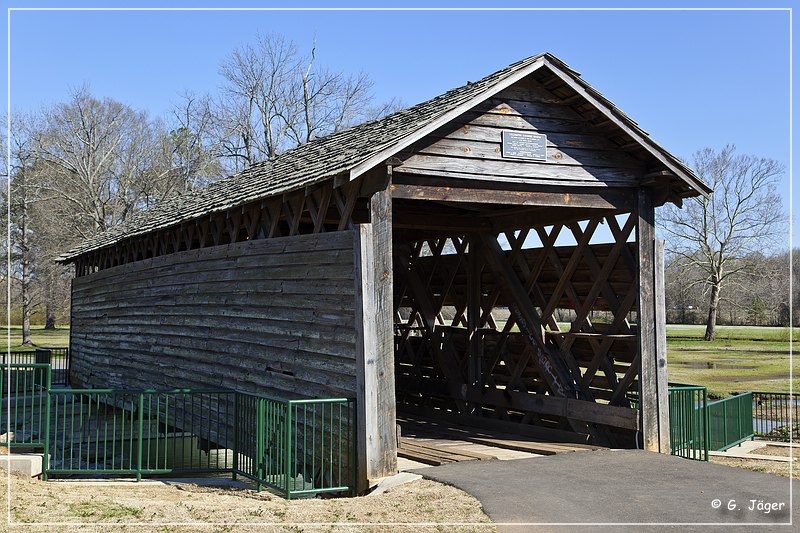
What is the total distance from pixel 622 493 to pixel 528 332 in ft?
16.4

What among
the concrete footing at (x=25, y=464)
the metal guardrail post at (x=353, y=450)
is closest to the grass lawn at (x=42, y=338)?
the concrete footing at (x=25, y=464)

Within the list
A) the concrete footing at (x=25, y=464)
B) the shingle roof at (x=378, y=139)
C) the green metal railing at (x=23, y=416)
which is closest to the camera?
the shingle roof at (x=378, y=139)

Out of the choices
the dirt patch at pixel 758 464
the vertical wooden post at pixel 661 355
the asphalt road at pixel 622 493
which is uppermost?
the vertical wooden post at pixel 661 355

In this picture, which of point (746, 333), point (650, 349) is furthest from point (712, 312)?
point (650, 349)

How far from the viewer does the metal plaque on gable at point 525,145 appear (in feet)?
37.7

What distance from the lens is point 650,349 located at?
12078mm

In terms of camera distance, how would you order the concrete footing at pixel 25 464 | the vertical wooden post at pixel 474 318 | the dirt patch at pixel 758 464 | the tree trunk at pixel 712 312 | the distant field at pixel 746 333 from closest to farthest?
1. the concrete footing at pixel 25 464
2. the dirt patch at pixel 758 464
3. the vertical wooden post at pixel 474 318
4. the distant field at pixel 746 333
5. the tree trunk at pixel 712 312

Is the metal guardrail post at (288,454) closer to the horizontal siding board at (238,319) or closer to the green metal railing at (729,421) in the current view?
the horizontal siding board at (238,319)

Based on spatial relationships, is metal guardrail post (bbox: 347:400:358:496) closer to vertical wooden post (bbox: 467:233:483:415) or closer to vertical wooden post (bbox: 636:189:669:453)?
vertical wooden post (bbox: 636:189:669:453)

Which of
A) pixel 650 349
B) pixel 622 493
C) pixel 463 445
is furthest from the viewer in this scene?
pixel 463 445

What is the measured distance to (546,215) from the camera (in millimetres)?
13375

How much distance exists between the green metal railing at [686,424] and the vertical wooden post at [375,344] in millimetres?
4837

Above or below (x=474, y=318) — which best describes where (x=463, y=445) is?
below

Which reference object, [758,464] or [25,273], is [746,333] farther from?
[758,464]
